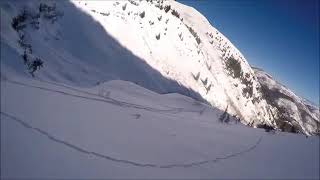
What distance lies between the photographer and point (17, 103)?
8.20 feet

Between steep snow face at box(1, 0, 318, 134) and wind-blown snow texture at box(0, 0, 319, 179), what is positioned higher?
steep snow face at box(1, 0, 318, 134)

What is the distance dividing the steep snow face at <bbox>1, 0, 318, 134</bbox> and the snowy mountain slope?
2.83 feet

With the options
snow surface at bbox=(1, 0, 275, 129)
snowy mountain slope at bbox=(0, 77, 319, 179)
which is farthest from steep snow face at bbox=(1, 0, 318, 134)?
snowy mountain slope at bbox=(0, 77, 319, 179)

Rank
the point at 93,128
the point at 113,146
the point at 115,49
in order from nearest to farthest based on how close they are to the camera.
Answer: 1. the point at 113,146
2. the point at 93,128
3. the point at 115,49

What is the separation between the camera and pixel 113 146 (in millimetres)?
2453

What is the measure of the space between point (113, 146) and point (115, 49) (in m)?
8.73

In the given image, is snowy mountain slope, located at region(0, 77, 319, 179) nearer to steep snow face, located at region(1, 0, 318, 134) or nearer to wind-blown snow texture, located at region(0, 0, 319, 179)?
wind-blown snow texture, located at region(0, 0, 319, 179)

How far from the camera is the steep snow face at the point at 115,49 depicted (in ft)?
21.8

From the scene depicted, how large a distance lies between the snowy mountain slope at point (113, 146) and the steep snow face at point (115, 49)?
0.86 metres

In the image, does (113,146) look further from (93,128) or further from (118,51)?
(118,51)

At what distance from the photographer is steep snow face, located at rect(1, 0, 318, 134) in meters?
6.65

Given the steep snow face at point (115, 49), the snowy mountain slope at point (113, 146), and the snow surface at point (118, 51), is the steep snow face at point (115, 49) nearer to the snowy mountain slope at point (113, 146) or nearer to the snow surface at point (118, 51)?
the snow surface at point (118, 51)

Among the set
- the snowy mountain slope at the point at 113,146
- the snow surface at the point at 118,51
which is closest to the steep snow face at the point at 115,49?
the snow surface at the point at 118,51

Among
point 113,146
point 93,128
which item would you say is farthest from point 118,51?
point 113,146
